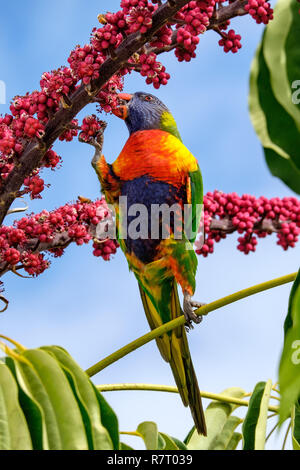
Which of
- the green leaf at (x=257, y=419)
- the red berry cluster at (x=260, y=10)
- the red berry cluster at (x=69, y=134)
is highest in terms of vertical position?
the red berry cluster at (x=260, y=10)

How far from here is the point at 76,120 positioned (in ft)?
9.18

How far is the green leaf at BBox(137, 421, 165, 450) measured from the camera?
62.1 inches

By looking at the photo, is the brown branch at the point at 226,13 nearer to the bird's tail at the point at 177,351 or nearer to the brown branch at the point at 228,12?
the brown branch at the point at 228,12

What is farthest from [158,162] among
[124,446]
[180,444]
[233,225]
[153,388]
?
[233,225]

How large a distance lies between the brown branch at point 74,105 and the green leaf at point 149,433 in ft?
4.79

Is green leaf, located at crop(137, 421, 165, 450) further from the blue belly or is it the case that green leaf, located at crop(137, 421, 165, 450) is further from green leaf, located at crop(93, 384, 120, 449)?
the blue belly

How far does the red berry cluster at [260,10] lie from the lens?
97.4 inches

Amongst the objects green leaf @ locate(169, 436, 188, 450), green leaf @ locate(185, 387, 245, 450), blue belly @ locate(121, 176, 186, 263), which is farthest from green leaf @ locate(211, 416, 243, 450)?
blue belly @ locate(121, 176, 186, 263)

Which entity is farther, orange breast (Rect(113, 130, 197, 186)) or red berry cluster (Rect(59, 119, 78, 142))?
red berry cluster (Rect(59, 119, 78, 142))

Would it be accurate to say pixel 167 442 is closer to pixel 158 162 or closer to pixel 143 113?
pixel 158 162

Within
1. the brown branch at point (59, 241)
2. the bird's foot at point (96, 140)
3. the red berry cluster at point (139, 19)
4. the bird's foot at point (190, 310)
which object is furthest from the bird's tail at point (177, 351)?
the red berry cluster at point (139, 19)

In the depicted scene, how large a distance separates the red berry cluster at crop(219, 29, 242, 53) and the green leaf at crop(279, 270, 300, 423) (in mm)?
2097

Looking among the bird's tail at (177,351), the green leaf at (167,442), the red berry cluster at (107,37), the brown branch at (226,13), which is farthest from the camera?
the brown branch at (226,13)

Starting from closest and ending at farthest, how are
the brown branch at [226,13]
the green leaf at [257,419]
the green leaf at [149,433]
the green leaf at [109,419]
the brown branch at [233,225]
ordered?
the green leaf at [109,419] < the green leaf at [257,419] < the green leaf at [149,433] < the brown branch at [226,13] < the brown branch at [233,225]
